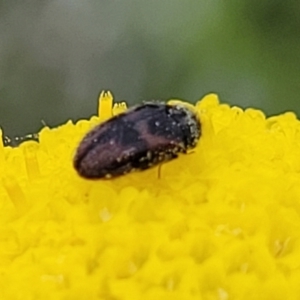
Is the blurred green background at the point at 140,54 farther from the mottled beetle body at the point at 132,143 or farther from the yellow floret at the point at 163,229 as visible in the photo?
the mottled beetle body at the point at 132,143

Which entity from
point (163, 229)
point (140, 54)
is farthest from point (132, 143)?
point (140, 54)

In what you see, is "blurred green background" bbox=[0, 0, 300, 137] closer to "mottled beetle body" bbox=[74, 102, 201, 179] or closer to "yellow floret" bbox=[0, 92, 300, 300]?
"yellow floret" bbox=[0, 92, 300, 300]

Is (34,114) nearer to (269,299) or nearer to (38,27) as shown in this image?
(38,27)

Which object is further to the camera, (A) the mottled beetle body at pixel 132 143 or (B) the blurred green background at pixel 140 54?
(B) the blurred green background at pixel 140 54

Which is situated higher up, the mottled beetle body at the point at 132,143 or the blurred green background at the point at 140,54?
the blurred green background at the point at 140,54

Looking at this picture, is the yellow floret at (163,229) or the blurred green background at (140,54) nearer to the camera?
the yellow floret at (163,229)

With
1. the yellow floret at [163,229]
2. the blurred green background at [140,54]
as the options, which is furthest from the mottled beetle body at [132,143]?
the blurred green background at [140,54]

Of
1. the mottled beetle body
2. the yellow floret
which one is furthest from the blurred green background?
the mottled beetle body

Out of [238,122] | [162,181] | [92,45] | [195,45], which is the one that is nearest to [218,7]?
[195,45]
